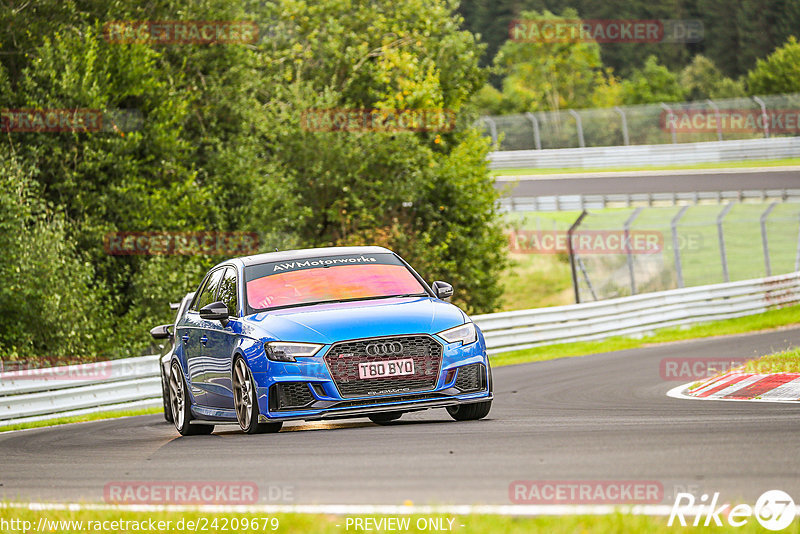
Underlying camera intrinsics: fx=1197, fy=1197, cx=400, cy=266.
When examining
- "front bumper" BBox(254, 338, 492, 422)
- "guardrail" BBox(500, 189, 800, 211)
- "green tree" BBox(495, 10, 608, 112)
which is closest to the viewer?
"front bumper" BBox(254, 338, 492, 422)

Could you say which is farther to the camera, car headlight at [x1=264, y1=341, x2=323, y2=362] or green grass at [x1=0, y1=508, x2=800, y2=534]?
car headlight at [x1=264, y1=341, x2=323, y2=362]

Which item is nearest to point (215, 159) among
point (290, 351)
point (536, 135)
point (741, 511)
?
point (290, 351)

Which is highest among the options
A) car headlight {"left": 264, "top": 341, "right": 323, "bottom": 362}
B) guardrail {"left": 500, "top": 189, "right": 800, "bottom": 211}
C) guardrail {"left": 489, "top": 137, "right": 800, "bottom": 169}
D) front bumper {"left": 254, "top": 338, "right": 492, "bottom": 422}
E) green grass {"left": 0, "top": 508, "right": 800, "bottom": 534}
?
green grass {"left": 0, "top": 508, "right": 800, "bottom": 534}

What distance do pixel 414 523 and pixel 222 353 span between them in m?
5.25

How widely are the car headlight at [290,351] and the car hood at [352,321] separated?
0.04 metres

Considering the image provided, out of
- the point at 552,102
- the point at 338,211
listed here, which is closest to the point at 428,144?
the point at 338,211

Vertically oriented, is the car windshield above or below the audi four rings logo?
above

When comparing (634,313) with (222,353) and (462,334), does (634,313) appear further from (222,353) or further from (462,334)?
(222,353)

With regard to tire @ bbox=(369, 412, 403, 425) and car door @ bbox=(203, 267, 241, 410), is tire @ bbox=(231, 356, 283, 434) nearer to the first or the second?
car door @ bbox=(203, 267, 241, 410)

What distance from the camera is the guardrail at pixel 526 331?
1659cm

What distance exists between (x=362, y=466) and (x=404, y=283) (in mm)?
3648

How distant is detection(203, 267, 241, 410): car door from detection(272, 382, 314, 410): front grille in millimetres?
816

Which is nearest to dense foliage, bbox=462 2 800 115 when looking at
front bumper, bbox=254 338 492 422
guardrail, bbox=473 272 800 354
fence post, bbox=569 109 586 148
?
fence post, bbox=569 109 586 148

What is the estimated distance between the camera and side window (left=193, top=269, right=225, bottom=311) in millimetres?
11305
